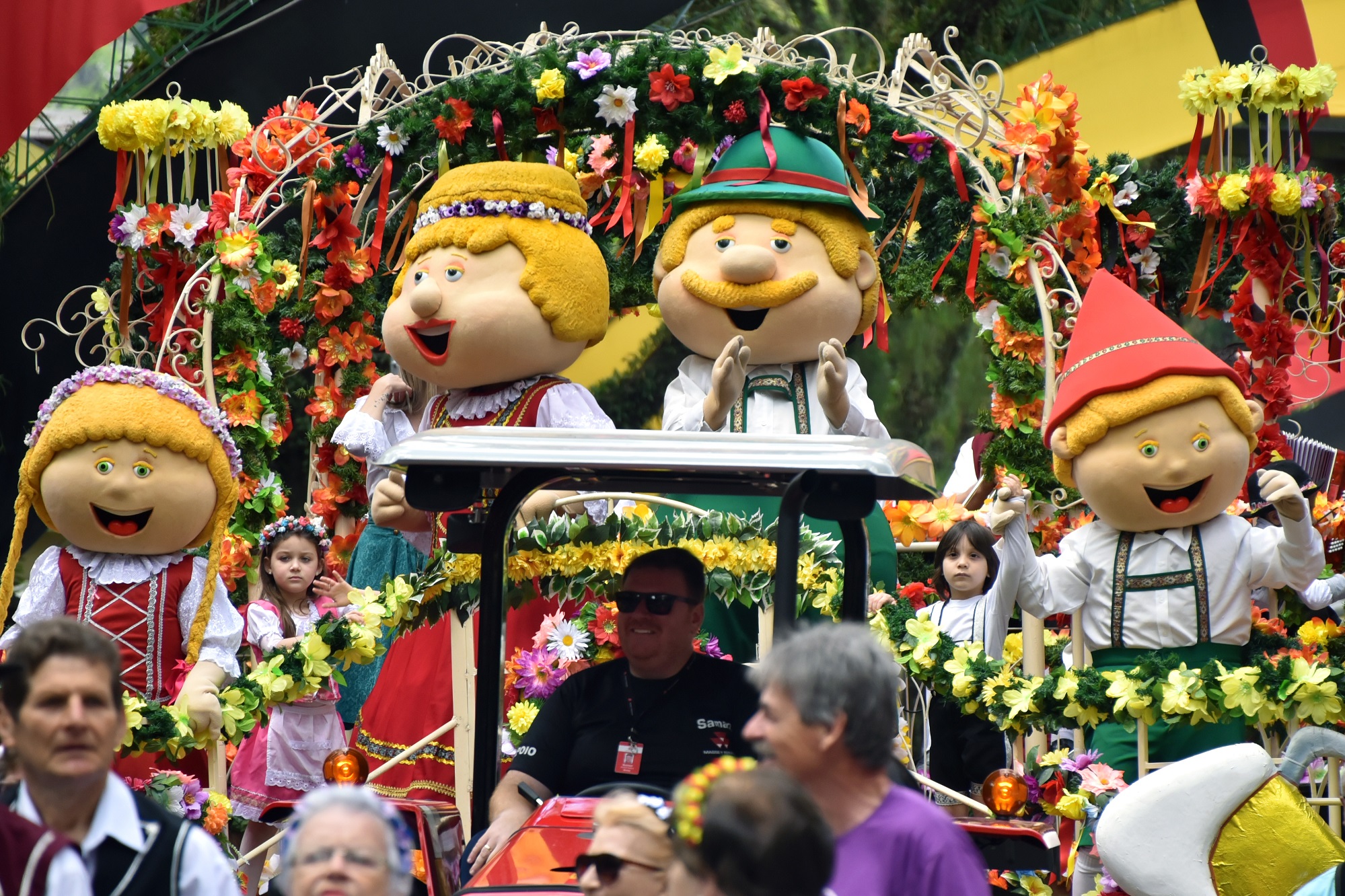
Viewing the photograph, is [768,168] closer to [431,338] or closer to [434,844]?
[431,338]

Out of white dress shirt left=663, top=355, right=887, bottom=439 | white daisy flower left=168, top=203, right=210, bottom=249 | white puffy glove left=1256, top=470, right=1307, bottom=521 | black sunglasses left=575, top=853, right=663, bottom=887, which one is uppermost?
white daisy flower left=168, top=203, right=210, bottom=249

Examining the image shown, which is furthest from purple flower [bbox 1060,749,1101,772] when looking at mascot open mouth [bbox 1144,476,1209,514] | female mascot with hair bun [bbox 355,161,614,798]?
female mascot with hair bun [bbox 355,161,614,798]

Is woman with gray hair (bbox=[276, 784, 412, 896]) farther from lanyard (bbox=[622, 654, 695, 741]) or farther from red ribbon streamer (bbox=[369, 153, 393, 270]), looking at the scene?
red ribbon streamer (bbox=[369, 153, 393, 270])

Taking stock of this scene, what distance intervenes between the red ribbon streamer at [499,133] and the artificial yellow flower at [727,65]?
0.89 meters

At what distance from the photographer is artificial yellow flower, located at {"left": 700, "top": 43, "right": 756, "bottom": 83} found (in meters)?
7.07

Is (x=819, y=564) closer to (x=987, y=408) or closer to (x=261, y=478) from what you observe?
(x=987, y=408)

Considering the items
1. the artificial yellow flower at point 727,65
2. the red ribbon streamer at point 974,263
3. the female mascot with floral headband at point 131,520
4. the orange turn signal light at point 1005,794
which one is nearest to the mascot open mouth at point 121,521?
the female mascot with floral headband at point 131,520

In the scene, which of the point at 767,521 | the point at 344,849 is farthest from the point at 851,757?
the point at 767,521

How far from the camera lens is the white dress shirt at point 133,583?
19.6ft

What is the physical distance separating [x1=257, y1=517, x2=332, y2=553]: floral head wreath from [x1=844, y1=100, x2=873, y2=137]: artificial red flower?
9.48 ft

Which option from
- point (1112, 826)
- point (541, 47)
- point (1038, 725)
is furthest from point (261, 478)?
point (1112, 826)

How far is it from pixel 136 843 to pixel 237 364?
4.93 metres

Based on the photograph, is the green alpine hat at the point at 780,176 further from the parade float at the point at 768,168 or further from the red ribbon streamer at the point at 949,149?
the red ribbon streamer at the point at 949,149

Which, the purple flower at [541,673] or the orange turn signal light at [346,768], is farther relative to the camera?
the purple flower at [541,673]
